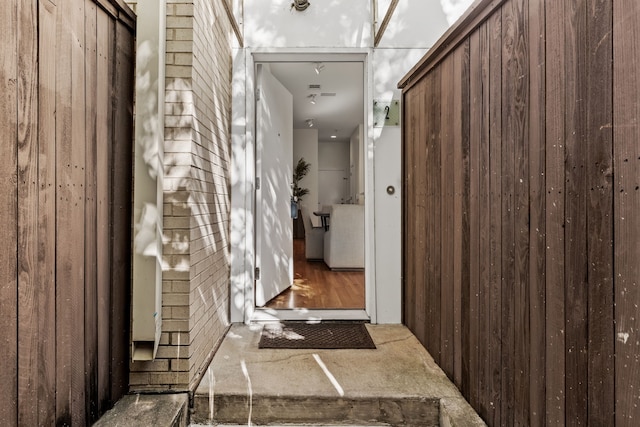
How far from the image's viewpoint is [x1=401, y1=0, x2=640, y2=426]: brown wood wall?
0.92m

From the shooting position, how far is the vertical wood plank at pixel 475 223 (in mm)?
1660

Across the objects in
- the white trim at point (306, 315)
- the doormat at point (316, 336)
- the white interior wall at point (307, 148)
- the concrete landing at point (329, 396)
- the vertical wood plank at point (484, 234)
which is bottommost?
the concrete landing at point (329, 396)

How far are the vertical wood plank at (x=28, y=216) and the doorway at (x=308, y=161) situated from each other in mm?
1927

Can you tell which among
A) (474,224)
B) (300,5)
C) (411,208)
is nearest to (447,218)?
(474,224)

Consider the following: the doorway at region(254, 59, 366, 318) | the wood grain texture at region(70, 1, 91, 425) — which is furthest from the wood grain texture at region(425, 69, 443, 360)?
the wood grain texture at region(70, 1, 91, 425)

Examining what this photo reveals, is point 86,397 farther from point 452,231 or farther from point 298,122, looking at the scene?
point 298,122

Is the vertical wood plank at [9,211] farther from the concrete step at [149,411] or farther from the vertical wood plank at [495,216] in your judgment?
the vertical wood plank at [495,216]

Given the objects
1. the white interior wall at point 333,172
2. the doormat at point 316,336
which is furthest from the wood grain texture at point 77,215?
the white interior wall at point 333,172

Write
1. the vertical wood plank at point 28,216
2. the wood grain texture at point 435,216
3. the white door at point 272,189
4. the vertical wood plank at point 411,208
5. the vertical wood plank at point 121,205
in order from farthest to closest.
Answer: the white door at point 272,189 < the vertical wood plank at point 411,208 < the wood grain texture at point 435,216 < the vertical wood plank at point 121,205 < the vertical wood plank at point 28,216

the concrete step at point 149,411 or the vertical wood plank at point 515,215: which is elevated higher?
the vertical wood plank at point 515,215

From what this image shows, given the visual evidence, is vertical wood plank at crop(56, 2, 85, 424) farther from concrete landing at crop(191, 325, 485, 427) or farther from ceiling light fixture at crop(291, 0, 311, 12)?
ceiling light fixture at crop(291, 0, 311, 12)

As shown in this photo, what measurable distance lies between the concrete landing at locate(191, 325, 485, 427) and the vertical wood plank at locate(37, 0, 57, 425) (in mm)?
731

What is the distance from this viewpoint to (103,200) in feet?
5.24

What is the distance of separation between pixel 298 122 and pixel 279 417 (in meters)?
6.34
